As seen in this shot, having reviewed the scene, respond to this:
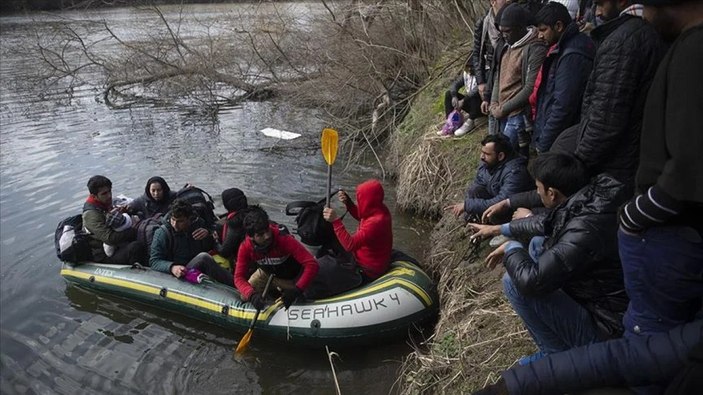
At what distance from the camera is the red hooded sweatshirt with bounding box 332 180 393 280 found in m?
4.45

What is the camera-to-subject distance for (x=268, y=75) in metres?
13.4

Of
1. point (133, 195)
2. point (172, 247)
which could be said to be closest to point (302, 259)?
point (172, 247)

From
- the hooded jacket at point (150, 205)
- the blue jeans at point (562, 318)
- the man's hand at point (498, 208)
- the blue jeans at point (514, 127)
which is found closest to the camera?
the blue jeans at point (562, 318)

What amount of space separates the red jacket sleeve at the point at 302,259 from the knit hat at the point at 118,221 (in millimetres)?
2037

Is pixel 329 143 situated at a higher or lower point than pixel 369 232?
higher

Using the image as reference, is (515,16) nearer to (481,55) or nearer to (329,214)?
(481,55)

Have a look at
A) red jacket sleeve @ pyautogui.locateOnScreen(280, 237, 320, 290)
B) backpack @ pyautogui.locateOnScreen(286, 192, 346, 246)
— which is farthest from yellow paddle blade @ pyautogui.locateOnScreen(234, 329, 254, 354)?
backpack @ pyautogui.locateOnScreen(286, 192, 346, 246)

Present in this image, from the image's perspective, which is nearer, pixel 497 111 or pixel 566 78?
pixel 566 78

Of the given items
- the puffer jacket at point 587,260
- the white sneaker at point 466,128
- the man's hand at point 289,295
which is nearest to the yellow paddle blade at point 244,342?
the man's hand at point 289,295

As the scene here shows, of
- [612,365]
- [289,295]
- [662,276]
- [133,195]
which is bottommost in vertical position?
[133,195]

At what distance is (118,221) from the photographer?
5453 millimetres

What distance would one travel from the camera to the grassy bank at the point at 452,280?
125 inches

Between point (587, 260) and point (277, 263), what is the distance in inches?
106

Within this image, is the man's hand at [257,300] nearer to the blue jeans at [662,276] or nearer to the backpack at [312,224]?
the backpack at [312,224]
